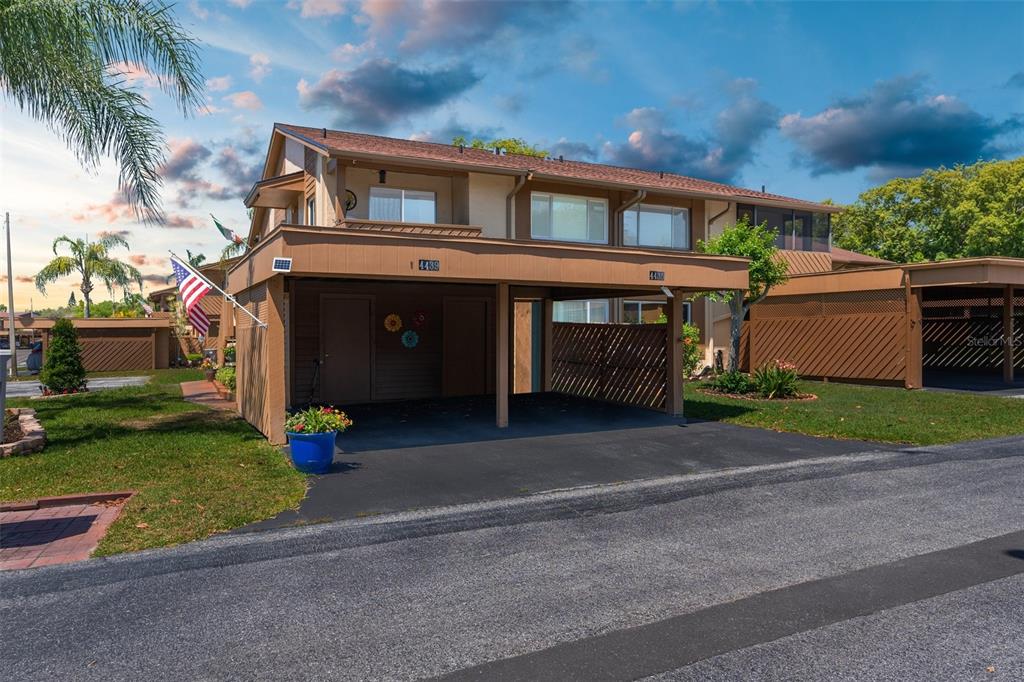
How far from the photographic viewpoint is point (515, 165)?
62.6 ft

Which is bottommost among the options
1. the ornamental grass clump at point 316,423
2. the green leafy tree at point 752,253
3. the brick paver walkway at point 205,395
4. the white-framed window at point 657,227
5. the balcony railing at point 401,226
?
the brick paver walkway at point 205,395

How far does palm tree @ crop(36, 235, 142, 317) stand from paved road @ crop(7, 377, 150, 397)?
1808 cm

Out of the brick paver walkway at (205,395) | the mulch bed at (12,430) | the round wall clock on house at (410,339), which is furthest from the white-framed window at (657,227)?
the mulch bed at (12,430)

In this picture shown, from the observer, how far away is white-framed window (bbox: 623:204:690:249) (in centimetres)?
2050

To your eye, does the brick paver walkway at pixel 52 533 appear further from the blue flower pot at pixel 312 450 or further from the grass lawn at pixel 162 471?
the blue flower pot at pixel 312 450

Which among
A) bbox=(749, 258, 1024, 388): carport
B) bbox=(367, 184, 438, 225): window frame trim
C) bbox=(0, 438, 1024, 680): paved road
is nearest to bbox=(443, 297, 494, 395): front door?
bbox=(367, 184, 438, 225): window frame trim

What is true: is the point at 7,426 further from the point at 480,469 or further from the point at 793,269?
the point at 793,269

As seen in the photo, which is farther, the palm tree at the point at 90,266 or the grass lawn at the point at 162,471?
the palm tree at the point at 90,266

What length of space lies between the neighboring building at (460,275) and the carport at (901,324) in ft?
8.47

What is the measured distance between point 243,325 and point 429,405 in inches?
169

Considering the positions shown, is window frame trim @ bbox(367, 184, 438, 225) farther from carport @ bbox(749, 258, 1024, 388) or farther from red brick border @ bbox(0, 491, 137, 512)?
carport @ bbox(749, 258, 1024, 388)

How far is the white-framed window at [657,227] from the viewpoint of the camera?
20500 millimetres

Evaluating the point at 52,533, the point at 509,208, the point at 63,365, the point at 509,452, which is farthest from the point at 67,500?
the point at 509,208

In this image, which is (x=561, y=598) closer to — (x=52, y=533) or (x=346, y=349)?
(x=52, y=533)
